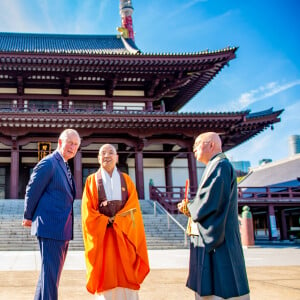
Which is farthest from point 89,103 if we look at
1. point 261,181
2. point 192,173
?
point 261,181

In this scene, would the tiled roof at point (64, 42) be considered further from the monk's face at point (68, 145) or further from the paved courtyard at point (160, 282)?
the monk's face at point (68, 145)

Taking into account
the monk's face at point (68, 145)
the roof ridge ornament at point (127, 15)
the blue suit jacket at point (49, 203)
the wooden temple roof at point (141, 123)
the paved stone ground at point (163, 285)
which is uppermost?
the roof ridge ornament at point (127, 15)

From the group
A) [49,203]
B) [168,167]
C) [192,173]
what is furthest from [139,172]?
[49,203]

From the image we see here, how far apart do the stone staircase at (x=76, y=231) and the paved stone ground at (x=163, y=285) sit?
471 cm

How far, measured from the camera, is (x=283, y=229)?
60.7 feet

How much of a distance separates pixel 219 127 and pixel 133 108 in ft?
15.2

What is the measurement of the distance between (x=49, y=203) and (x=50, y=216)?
125mm

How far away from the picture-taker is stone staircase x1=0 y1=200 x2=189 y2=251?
10.3 metres

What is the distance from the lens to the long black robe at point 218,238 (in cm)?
269

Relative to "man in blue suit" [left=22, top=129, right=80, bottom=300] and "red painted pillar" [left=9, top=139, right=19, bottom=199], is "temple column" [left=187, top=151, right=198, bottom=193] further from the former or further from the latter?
"man in blue suit" [left=22, top=129, right=80, bottom=300]

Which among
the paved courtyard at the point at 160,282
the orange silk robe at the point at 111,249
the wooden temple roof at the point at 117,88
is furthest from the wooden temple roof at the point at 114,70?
the orange silk robe at the point at 111,249

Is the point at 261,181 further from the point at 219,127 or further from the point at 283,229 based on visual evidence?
the point at 219,127

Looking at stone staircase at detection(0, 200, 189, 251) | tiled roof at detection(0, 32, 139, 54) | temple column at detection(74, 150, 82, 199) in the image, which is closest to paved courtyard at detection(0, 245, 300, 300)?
stone staircase at detection(0, 200, 189, 251)

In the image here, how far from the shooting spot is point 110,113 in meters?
15.2
